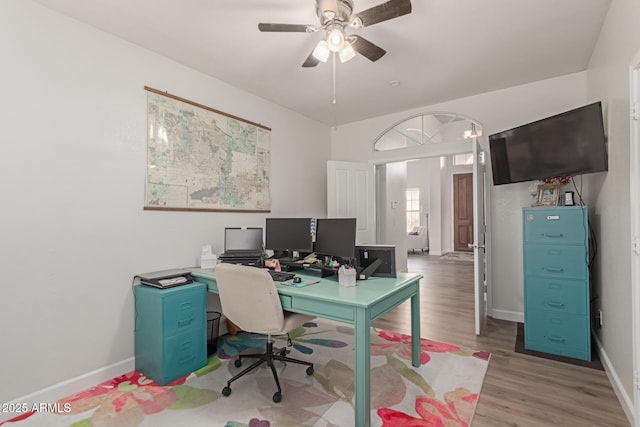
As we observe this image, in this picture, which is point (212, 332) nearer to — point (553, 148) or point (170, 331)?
point (170, 331)

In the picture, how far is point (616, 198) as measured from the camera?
6.88 ft

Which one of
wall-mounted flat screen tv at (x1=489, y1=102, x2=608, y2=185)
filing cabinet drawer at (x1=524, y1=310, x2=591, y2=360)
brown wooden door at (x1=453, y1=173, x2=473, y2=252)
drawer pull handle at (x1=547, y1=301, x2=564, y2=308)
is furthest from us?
brown wooden door at (x1=453, y1=173, x2=473, y2=252)

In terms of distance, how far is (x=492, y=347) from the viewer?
2.86m

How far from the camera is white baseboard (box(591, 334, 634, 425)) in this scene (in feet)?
5.95

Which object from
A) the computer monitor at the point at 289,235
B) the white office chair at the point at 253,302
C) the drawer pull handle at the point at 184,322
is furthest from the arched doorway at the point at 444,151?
the drawer pull handle at the point at 184,322

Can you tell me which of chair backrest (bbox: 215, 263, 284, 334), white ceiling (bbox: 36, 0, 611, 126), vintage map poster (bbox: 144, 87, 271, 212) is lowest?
chair backrest (bbox: 215, 263, 284, 334)

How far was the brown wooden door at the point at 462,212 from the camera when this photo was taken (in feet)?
30.1

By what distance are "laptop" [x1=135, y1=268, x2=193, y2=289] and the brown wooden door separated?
28.5 ft

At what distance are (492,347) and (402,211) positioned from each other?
157 inches

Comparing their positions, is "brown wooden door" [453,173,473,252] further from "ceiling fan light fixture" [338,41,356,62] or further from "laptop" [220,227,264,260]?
"ceiling fan light fixture" [338,41,356,62]

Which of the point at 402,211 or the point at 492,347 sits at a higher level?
the point at 402,211

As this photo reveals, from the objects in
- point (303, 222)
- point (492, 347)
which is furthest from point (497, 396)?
point (303, 222)

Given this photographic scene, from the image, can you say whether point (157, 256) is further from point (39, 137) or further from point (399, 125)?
point (399, 125)

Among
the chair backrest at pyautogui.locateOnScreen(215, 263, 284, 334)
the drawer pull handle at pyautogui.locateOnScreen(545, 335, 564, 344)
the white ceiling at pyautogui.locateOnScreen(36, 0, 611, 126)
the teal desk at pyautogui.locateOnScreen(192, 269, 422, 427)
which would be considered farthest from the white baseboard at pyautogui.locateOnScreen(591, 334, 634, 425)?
the white ceiling at pyautogui.locateOnScreen(36, 0, 611, 126)
